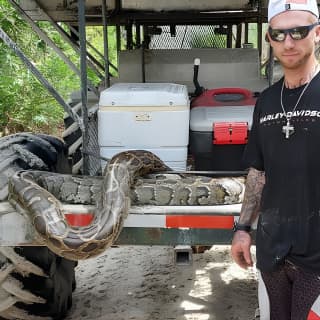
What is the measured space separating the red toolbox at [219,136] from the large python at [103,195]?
0.41m

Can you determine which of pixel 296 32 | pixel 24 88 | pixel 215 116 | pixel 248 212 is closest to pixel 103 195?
pixel 248 212

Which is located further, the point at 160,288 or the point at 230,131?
the point at 160,288

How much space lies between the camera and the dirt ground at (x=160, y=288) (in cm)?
504

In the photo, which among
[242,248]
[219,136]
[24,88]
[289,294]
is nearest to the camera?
[289,294]

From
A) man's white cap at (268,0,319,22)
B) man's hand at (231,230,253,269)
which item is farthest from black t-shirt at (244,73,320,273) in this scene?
man's white cap at (268,0,319,22)

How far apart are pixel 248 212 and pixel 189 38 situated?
401 cm

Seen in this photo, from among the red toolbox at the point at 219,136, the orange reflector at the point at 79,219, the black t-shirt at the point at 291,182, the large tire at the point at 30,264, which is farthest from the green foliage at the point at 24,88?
the black t-shirt at the point at 291,182

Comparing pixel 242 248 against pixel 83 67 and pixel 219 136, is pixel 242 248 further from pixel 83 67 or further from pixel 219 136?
pixel 83 67

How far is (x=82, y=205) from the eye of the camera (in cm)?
364

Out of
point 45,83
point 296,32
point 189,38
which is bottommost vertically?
point 45,83

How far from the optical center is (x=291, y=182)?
2725 millimetres

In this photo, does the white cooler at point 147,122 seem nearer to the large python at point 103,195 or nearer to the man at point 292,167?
the large python at point 103,195

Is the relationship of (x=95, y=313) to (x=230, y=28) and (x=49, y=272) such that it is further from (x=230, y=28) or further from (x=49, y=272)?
(x=230, y=28)

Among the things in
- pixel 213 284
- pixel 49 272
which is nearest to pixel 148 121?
pixel 49 272
